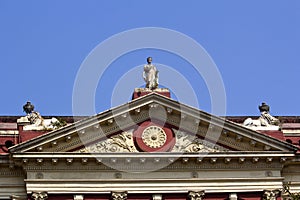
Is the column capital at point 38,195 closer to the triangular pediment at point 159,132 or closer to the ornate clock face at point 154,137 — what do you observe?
the triangular pediment at point 159,132

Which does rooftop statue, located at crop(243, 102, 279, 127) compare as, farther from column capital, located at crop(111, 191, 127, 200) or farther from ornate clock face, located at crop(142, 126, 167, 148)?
column capital, located at crop(111, 191, 127, 200)

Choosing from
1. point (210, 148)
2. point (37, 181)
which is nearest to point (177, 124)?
point (210, 148)

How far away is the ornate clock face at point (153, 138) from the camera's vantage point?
61.4 m

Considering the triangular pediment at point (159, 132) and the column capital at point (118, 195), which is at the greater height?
the triangular pediment at point (159, 132)

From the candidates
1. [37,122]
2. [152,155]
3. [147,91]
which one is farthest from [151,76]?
[37,122]

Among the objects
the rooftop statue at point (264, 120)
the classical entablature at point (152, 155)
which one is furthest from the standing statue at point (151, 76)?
the rooftop statue at point (264, 120)

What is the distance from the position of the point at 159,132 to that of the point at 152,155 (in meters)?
1.65

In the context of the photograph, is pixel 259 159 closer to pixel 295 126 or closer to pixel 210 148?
pixel 210 148

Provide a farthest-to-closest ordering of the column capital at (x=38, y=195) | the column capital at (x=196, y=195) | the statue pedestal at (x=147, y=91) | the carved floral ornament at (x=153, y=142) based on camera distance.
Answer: the statue pedestal at (x=147, y=91)
the carved floral ornament at (x=153, y=142)
the column capital at (x=196, y=195)
the column capital at (x=38, y=195)

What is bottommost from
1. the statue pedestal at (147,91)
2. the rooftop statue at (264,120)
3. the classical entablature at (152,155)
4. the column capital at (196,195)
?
the column capital at (196,195)

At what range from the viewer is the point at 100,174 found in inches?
2392

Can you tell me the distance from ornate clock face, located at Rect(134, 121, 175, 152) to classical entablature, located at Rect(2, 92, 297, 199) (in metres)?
0.05

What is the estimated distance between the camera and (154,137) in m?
61.7

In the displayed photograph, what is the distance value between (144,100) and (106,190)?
5.11m
